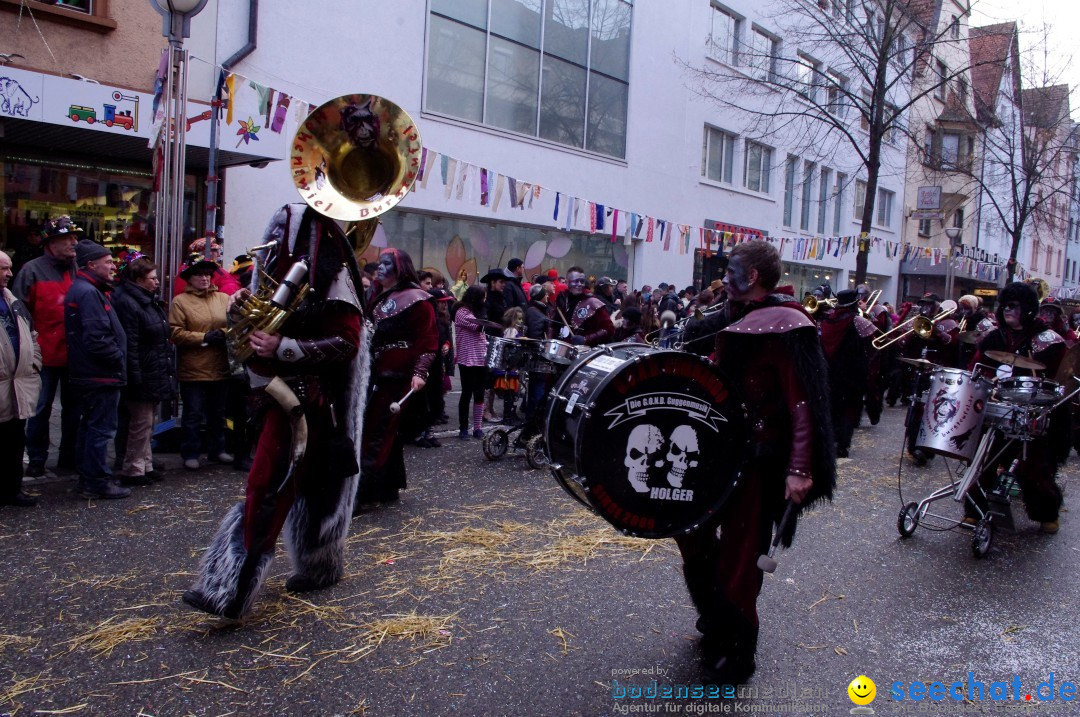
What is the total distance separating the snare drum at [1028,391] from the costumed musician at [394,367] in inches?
160

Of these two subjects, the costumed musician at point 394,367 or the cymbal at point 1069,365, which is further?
the cymbal at point 1069,365

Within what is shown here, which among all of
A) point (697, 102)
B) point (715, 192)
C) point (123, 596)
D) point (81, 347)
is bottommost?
point (123, 596)

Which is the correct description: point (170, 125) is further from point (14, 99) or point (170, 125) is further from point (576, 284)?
point (576, 284)

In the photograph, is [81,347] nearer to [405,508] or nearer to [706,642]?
[405,508]

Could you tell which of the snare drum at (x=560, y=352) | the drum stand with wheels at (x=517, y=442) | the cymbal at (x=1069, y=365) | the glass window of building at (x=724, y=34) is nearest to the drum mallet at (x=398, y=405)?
the snare drum at (x=560, y=352)

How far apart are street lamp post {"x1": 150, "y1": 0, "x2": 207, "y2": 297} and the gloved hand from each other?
0.73 m

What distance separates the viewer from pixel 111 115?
9297 mm

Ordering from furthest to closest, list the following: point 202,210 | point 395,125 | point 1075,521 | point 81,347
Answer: point 202,210, point 1075,521, point 81,347, point 395,125

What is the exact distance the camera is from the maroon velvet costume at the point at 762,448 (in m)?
3.46

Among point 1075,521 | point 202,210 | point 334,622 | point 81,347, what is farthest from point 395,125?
point 202,210

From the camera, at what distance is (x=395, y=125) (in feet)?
13.9

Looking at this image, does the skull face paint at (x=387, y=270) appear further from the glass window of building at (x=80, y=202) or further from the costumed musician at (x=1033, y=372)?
the glass window of building at (x=80, y=202)

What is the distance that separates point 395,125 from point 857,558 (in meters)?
4.04

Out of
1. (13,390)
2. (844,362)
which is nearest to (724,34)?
(844,362)
